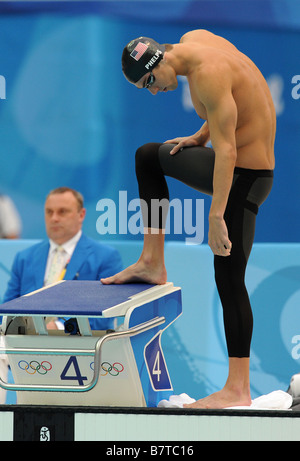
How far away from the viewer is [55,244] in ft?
15.9

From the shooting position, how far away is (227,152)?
9.31 feet

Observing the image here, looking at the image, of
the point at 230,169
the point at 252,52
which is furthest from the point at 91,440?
the point at 252,52

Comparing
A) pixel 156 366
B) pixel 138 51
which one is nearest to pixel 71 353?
pixel 156 366

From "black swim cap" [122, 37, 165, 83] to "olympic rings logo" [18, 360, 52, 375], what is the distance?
1176mm

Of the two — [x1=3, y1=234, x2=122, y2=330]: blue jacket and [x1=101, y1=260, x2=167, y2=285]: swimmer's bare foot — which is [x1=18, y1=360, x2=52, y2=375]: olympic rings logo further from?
[x1=3, y1=234, x2=122, y2=330]: blue jacket

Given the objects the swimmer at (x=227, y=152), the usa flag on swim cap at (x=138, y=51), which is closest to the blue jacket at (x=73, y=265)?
the swimmer at (x=227, y=152)

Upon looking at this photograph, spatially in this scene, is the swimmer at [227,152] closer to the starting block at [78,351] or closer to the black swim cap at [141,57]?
the black swim cap at [141,57]

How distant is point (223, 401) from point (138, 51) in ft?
4.65

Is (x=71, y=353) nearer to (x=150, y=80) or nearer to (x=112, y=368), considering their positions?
(x=112, y=368)

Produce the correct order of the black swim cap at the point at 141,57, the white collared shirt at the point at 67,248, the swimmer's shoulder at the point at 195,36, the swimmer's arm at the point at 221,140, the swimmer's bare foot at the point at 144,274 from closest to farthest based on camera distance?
the swimmer's arm at the point at 221,140 < the black swim cap at the point at 141,57 < the swimmer's shoulder at the point at 195,36 < the swimmer's bare foot at the point at 144,274 < the white collared shirt at the point at 67,248

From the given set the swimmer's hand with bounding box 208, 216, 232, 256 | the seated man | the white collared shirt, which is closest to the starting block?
the swimmer's hand with bounding box 208, 216, 232, 256

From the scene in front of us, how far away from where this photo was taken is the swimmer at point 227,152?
285 cm

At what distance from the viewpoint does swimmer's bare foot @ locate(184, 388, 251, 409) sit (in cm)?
290
